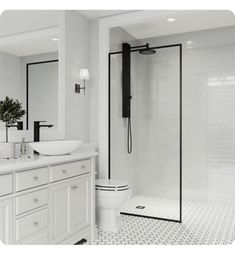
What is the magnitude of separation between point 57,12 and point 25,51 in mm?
641

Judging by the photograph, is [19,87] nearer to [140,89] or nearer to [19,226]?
[19,226]

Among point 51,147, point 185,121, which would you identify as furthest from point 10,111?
point 185,121

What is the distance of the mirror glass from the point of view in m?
2.61

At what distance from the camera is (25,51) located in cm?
277

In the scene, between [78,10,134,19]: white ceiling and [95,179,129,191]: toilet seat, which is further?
[78,10,134,19]: white ceiling

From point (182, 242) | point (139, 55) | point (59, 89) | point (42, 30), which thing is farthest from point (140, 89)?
point (182, 242)

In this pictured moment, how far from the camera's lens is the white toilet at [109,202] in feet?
9.53

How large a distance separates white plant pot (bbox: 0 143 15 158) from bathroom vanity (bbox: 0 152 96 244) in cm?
24

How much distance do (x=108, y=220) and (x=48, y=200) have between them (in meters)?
0.96

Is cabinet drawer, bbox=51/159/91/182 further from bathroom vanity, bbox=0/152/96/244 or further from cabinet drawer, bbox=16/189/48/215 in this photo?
cabinet drawer, bbox=16/189/48/215

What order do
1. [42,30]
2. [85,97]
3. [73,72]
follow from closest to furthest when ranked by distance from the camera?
[42,30], [73,72], [85,97]

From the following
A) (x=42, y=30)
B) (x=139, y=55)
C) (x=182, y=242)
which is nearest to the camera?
(x=182, y=242)

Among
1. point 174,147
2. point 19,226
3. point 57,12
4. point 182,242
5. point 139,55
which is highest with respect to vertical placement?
point 57,12

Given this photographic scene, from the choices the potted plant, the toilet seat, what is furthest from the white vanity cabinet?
the potted plant
